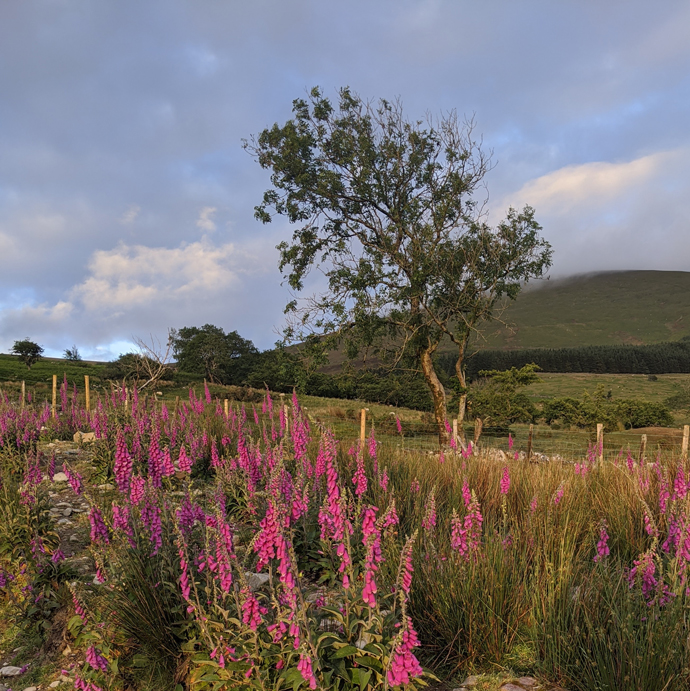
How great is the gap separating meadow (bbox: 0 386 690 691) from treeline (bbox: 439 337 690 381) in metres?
88.8

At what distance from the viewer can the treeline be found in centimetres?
9750

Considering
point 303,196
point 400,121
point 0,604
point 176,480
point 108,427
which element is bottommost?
point 0,604

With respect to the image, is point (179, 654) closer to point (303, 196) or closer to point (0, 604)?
point (0, 604)

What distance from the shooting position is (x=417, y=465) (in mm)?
7137

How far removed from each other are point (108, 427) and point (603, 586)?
8.66 metres

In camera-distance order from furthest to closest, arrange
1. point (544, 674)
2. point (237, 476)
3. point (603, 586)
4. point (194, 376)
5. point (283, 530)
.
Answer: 1. point (194, 376)
2. point (237, 476)
3. point (603, 586)
4. point (544, 674)
5. point (283, 530)

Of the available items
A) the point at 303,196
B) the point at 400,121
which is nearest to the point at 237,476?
the point at 303,196

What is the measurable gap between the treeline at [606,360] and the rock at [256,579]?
89.6 m

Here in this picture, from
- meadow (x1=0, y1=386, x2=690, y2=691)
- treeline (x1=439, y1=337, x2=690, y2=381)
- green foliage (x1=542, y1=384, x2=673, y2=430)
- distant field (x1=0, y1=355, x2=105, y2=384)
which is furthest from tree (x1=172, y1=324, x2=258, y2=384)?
meadow (x1=0, y1=386, x2=690, y2=691)

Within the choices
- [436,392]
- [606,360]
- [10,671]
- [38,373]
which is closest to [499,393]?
[436,392]

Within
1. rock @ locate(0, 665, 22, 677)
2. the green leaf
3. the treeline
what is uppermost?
the treeline

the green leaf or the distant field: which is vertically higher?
the distant field

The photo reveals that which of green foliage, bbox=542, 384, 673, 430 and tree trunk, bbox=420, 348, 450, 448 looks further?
green foliage, bbox=542, 384, 673, 430

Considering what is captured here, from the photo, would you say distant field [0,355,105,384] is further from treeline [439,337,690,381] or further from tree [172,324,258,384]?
treeline [439,337,690,381]
